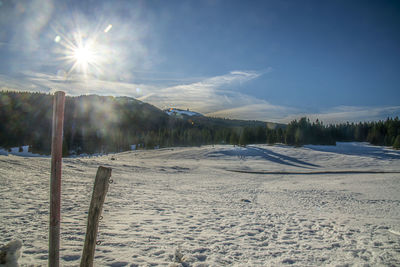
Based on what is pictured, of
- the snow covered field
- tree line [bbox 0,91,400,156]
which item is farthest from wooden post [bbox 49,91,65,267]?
tree line [bbox 0,91,400,156]

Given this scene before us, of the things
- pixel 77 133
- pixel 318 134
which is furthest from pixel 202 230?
pixel 77 133

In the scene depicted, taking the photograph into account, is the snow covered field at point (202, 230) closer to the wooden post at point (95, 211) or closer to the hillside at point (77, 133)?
the wooden post at point (95, 211)

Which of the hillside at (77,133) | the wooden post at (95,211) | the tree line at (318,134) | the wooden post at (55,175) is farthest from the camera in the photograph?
the hillside at (77,133)

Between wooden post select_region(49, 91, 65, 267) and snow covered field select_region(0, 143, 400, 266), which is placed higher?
wooden post select_region(49, 91, 65, 267)

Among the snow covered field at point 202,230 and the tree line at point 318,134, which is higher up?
the tree line at point 318,134

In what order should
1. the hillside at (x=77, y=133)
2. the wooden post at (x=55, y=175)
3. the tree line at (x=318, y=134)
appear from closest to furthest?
the wooden post at (x=55, y=175) < the tree line at (x=318, y=134) < the hillside at (x=77, y=133)

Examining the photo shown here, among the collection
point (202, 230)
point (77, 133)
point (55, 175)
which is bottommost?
point (202, 230)

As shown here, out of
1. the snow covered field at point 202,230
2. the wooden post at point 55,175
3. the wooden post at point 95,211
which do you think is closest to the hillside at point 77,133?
the snow covered field at point 202,230

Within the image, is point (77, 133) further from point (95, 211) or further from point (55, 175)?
point (95, 211)

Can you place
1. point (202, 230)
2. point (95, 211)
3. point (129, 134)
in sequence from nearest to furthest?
point (95, 211) < point (202, 230) < point (129, 134)

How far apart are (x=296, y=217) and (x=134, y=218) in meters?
8.04

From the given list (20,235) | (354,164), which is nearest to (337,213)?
(20,235)

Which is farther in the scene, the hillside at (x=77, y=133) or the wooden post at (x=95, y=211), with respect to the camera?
the hillside at (x=77, y=133)

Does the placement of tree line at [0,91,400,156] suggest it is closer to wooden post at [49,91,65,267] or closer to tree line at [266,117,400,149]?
tree line at [266,117,400,149]
